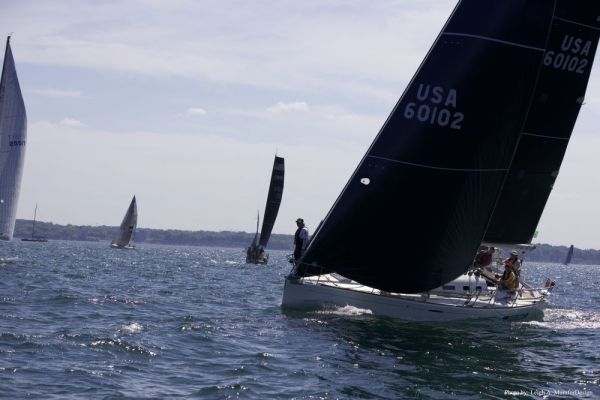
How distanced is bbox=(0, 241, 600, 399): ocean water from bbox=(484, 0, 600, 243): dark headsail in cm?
310

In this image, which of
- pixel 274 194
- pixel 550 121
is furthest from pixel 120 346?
pixel 274 194

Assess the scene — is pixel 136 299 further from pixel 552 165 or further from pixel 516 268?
pixel 552 165

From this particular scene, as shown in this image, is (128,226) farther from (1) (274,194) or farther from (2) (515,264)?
(2) (515,264)

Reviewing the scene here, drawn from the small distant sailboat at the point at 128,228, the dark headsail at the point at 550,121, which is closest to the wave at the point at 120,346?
the dark headsail at the point at 550,121

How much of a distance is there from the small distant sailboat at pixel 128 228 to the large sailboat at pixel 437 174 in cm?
7807

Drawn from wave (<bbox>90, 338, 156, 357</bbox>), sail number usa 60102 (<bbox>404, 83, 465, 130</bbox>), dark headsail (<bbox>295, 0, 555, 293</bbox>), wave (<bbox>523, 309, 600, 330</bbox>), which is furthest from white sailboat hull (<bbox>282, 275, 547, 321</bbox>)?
wave (<bbox>90, 338, 156, 357</bbox>)

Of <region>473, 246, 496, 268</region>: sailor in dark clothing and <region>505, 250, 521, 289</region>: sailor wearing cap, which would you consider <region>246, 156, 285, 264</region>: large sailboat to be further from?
<region>473, 246, 496, 268</region>: sailor in dark clothing

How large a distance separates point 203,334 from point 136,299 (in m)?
8.32

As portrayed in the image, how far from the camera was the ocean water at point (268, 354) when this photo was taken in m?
13.6

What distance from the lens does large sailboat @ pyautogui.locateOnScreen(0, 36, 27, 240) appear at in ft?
140

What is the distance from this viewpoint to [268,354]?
16328 millimetres

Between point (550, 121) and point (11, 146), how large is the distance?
27.2 meters

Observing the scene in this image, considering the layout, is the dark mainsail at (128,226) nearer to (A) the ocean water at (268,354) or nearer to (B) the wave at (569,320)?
(B) the wave at (569,320)

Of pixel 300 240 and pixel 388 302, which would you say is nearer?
pixel 388 302
